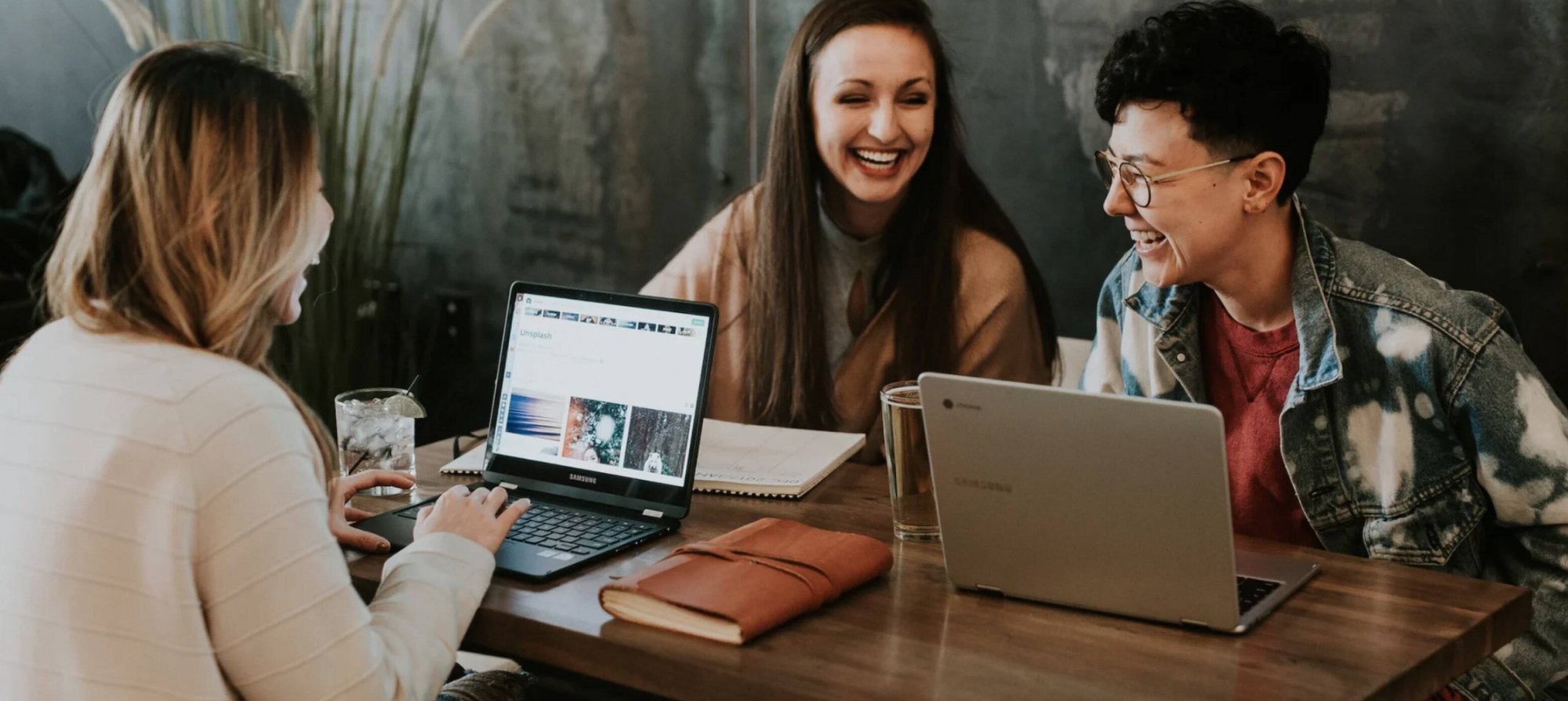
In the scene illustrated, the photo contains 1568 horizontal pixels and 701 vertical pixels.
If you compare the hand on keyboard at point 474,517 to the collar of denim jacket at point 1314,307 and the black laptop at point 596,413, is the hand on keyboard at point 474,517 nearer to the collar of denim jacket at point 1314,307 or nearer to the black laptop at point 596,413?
the black laptop at point 596,413

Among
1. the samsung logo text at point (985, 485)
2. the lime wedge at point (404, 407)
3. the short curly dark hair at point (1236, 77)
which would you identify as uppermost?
the short curly dark hair at point (1236, 77)

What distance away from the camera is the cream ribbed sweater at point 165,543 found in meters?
1.19

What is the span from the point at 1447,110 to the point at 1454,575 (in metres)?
1.17

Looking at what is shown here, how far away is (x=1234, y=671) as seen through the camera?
49.1 inches

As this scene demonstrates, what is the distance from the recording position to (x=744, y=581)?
4.55ft

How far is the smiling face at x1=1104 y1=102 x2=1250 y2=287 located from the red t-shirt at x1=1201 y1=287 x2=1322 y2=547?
4.6 inches

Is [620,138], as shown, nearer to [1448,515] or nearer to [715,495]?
[715,495]

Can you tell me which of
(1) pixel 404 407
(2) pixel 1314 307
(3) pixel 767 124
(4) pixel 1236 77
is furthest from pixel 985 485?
(3) pixel 767 124

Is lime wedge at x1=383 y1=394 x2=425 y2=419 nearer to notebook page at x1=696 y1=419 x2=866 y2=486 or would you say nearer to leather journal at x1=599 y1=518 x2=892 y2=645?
notebook page at x1=696 y1=419 x2=866 y2=486

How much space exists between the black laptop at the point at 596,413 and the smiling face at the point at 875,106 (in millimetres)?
792

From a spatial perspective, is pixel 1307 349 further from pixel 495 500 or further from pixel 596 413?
pixel 495 500

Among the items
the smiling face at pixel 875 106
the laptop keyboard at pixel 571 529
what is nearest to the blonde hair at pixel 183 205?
the laptop keyboard at pixel 571 529

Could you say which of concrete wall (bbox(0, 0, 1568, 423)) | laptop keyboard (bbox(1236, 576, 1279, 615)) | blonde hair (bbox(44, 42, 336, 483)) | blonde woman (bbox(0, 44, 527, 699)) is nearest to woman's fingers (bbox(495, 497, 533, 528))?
blonde woman (bbox(0, 44, 527, 699))

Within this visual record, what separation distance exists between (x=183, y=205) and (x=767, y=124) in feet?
6.83
